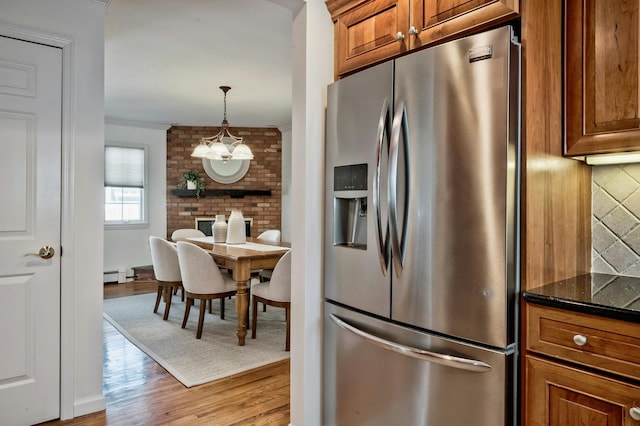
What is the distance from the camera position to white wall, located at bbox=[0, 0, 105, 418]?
229 centimetres

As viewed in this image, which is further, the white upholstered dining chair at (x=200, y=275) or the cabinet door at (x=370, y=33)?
the white upholstered dining chair at (x=200, y=275)

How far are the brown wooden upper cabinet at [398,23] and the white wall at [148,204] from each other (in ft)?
17.6

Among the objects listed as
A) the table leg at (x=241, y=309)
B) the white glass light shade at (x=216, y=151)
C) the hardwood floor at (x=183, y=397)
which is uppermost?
the white glass light shade at (x=216, y=151)

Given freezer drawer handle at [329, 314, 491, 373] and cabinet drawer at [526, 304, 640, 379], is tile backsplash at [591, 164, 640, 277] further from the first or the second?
freezer drawer handle at [329, 314, 491, 373]

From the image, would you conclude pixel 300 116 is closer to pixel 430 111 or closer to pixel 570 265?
pixel 430 111

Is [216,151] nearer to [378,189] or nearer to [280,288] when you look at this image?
[280,288]

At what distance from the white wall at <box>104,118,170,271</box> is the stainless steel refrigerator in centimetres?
541

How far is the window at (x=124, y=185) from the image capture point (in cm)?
633

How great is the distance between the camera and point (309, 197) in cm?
202

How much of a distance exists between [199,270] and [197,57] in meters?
1.94

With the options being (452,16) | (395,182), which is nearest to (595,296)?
(395,182)

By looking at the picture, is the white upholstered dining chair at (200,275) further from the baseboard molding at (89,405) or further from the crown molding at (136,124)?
the crown molding at (136,124)

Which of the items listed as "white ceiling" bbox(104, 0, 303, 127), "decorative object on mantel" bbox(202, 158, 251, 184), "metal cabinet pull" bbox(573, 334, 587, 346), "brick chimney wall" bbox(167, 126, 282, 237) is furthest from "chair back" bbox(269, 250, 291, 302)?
"decorative object on mantel" bbox(202, 158, 251, 184)

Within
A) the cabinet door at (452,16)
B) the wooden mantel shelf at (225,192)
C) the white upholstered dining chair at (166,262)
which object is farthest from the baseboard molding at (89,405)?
the wooden mantel shelf at (225,192)
